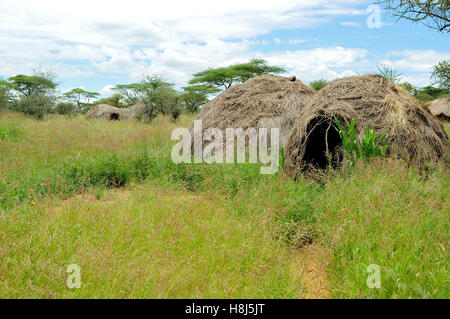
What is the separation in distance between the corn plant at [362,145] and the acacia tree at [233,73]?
22.4 meters

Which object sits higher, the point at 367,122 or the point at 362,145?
the point at 367,122

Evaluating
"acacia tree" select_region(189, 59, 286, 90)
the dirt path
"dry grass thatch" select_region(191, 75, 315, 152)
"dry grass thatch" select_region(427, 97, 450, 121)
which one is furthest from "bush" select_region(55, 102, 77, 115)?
the dirt path

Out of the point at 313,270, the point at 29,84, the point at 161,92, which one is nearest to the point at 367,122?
the point at 313,270

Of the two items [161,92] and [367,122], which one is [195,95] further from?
[367,122]

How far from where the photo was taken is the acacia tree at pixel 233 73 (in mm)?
27513

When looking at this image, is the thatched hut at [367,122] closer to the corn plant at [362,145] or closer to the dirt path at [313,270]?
the corn plant at [362,145]

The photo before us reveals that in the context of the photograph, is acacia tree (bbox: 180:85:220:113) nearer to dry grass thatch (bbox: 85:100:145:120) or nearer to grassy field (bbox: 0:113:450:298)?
dry grass thatch (bbox: 85:100:145:120)

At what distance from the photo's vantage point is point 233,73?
89.5 feet

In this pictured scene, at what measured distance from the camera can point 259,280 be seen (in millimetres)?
2773

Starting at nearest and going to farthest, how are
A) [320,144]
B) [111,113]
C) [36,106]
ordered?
1. [320,144]
2. [36,106]
3. [111,113]

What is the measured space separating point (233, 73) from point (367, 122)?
73.3 ft
